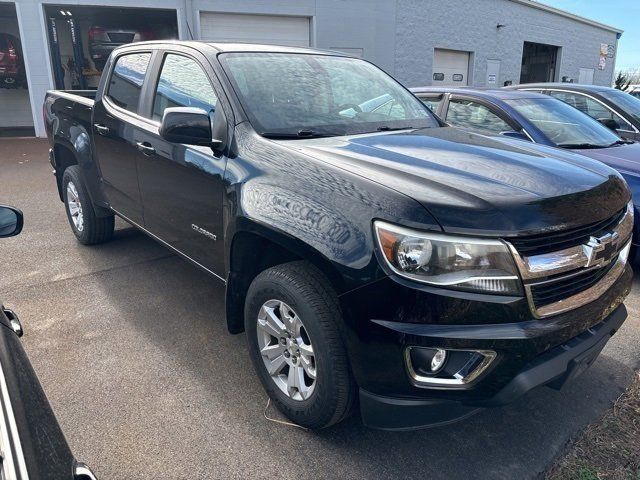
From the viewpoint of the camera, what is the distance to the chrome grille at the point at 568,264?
6.33 feet

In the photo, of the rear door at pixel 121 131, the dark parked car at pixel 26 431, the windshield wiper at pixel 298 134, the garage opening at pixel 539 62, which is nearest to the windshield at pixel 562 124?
the windshield wiper at pixel 298 134

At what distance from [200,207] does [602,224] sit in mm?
2066

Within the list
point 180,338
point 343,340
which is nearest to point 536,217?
point 343,340

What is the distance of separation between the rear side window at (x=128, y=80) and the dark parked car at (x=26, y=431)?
2.69 meters

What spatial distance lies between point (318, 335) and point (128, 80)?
2.90 meters

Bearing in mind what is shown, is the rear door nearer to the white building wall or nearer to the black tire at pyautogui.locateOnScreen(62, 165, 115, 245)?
the black tire at pyautogui.locateOnScreen(62, 165, 115, 245)

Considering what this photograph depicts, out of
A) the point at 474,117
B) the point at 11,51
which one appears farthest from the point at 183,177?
the point at 11,51

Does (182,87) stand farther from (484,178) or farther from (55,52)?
(55,52)

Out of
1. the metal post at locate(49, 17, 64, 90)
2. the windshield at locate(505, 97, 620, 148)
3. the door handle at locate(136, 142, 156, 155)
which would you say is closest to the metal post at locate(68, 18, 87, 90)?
the metal post at locate(49, 17, 64, 90)

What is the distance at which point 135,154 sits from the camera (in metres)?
3.61

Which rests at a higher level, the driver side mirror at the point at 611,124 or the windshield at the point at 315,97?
the windshield at the point at 315,97

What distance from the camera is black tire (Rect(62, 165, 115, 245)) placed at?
184 inches

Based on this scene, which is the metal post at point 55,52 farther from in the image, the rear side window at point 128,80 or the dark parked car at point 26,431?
the dark parked car at point 26,431

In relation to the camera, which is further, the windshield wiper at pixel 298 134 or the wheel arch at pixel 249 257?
the windshield wiper at pixel 298 134
